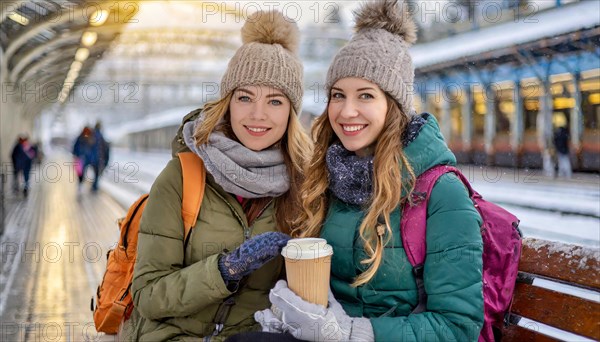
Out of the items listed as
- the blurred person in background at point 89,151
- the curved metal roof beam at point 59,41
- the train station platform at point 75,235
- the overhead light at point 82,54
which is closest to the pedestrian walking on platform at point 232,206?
the train station platform at point 75,235

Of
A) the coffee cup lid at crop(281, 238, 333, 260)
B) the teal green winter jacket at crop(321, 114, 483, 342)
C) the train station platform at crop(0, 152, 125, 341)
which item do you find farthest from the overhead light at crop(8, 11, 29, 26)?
the coffee cup lid at crop(281, 238, 333, 260)

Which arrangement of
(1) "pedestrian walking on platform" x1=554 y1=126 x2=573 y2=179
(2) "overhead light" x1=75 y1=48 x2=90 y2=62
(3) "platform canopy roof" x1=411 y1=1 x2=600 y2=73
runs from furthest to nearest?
1. (1) "pedestrian walking on platform" x1=554 y1=126 x2=573 y2=179
2. (2) "overhead light" x1=75 y1=48 x2=90 y2=62
3. (3) "platform canopy roof" x1=411 y1=1 x2=600 y2=73

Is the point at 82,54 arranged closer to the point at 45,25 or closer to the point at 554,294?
the point at 45,25

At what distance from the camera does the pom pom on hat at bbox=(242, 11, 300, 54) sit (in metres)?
2.43

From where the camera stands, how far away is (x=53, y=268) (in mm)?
5738

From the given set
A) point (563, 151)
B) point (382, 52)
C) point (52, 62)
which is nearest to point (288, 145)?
point (382, 52)

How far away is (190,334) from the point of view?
2059mm

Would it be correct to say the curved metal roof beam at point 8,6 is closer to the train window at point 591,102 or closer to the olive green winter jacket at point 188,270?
the olive green winter jacket at point 188,270

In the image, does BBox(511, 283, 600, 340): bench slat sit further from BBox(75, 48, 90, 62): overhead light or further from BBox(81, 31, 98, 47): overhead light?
BBox(75, 48, 90, 62): overhead light

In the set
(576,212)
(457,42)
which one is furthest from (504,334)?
(457,42)

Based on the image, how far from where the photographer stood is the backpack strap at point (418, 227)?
1.80 metres

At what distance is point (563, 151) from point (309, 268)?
14.2 metres

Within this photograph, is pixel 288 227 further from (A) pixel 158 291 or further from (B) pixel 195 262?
(A) pixel 158 291

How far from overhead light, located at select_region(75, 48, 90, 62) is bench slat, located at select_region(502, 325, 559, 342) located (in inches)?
463
